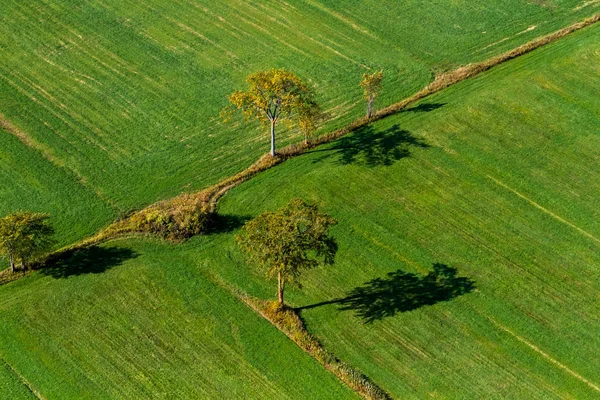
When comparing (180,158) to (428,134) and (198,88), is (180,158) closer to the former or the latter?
(198,88)

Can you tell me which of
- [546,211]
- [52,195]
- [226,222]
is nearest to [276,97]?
[226,222]

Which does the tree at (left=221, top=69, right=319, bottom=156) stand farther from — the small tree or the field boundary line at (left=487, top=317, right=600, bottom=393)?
the field boundary line at (left=487, top=317, right=600, bottom=393)

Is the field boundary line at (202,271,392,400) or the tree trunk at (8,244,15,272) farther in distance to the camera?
the tree trunk at (8,244,15,272)

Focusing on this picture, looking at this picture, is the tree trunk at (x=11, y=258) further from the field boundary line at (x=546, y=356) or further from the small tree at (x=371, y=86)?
the field boundary line at (x=546, y=356)

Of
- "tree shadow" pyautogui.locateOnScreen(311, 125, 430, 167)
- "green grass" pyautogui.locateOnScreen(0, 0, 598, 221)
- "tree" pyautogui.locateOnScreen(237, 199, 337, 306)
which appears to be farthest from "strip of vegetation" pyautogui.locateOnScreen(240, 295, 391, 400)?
"tree shadow" pyautogui.locateOnScreen(311, 125, 430, 167)

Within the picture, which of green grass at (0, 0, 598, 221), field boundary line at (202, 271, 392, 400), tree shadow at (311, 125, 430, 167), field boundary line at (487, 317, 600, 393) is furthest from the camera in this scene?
green grass at (0, 0, 598, 221)

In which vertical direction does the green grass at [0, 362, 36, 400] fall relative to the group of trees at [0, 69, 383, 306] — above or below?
below

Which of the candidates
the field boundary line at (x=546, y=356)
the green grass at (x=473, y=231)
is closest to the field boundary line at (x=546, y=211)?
the green grass at (x=473, y=231)

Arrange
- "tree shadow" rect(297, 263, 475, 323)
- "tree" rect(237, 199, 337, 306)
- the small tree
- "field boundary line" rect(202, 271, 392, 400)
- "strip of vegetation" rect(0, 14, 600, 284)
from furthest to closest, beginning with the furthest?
1. the small tree
2. "strip of vegetation" rect(0, 14, 600, 284)
3. "tree shadow" rect(297, 263, 475, 323)
4. "tree" rect(237, 199, 337, 306)
5. "field boundary line" rect(202, 271, 392, 400)
